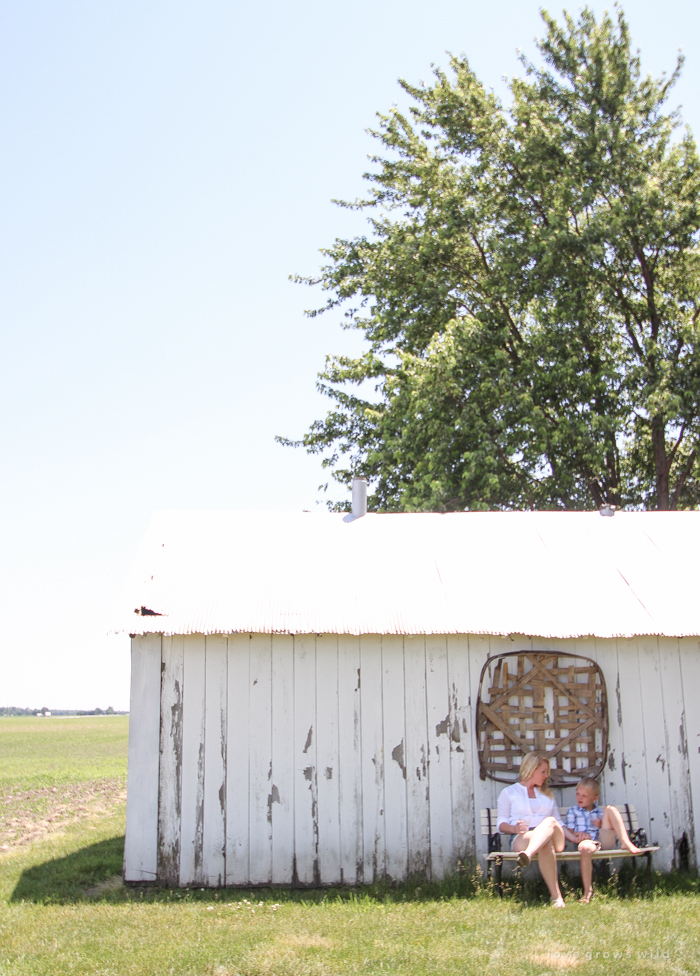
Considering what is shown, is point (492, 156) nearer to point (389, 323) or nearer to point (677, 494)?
point (389, 323)

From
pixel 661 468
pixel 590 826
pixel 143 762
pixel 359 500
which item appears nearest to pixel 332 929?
pixel 143 762

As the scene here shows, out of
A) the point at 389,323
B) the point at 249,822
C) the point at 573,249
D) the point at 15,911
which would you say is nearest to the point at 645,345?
the point at 573,249

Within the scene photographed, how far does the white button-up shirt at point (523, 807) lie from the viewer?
7.87 m

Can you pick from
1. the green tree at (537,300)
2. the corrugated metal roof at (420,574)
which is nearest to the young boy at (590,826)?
the corrugated metal roof at (420,574)

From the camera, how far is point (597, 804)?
8438 mm

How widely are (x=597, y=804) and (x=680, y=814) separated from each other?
36.3 inches

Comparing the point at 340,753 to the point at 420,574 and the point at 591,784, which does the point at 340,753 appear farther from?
the point at 591,784

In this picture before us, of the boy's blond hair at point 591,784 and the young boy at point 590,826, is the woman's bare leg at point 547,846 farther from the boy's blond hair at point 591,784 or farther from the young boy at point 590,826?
the boy's blond hair at point 591,784

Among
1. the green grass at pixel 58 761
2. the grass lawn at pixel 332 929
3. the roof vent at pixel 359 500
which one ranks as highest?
the roof vent at pixel 359 500

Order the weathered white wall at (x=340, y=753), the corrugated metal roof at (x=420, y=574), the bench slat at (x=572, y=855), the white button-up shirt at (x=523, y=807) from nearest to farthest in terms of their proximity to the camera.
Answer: the bench slat at (x=572, y=855) → the white button-up shirt at (x=523, y=807) → the weathered white wall at (x=340, y=753) → the corrugated metal roof at (x=420, y=574)

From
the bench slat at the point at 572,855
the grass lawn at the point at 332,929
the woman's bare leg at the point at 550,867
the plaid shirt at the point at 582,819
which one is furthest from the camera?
the plaid shirt at the point at 582,819

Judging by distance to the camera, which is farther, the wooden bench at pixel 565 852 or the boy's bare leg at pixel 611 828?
the boy's bare leg at pixel 611 828

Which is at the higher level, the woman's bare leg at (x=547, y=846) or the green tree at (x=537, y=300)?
the green tree at (x=537, y=300)

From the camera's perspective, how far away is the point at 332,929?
21.8 ft
